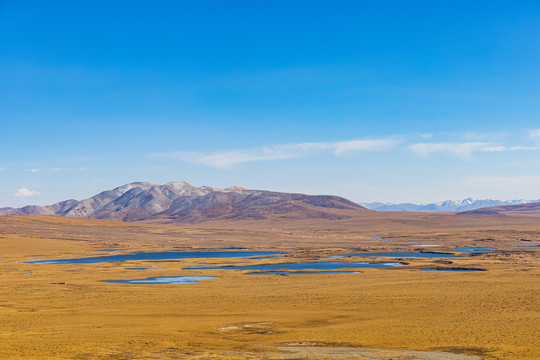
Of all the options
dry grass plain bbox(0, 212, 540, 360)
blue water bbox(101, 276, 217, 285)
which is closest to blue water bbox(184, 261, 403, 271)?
dry grass plain bbox(0, 212, 540, 360)

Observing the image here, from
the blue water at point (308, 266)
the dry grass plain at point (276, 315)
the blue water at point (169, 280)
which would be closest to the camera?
the dry grass plain at point (276, 315)

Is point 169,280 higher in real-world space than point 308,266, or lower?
higher

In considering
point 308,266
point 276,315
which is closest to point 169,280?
point 308,266

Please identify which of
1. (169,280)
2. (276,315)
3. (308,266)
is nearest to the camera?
(276,315)

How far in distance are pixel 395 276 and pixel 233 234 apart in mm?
125484

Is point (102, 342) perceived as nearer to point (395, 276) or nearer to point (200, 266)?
point (395, 276)

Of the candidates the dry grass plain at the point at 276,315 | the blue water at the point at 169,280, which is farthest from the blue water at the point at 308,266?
the blue water at the point at 169,280

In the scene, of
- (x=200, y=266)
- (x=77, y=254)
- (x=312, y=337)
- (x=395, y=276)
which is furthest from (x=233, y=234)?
(x=312, y=337)

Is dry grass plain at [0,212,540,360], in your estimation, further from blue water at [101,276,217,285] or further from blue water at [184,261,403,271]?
blue water at [184,261,403,271]

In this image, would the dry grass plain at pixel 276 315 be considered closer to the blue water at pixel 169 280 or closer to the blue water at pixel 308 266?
the blue water at pixel 169 280

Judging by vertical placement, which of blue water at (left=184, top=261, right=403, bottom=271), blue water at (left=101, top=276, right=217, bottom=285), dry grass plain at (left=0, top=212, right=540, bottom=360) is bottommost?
blue water at (left=184, top=261, right=403, bottom=271)

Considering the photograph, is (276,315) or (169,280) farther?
(169,280)

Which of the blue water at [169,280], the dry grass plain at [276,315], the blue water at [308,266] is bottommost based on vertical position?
the blue water at [308,266]

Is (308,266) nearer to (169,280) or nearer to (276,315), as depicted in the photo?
(169,280)
